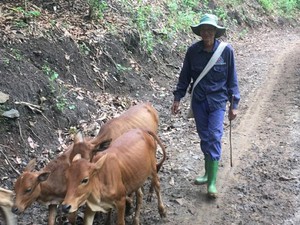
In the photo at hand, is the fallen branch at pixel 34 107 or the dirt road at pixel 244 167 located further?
the fallen branch at pixel 34 107

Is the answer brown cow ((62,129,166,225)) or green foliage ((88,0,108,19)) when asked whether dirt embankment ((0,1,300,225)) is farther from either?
brown cow ((62,129,166,225))

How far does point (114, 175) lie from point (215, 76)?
2405 millimetres

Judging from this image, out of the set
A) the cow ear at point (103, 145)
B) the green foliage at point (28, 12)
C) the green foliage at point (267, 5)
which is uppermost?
the cow ear at point (103, 145)

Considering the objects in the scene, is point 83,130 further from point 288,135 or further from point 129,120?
point 288,135

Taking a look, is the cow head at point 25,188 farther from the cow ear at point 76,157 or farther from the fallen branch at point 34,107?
the fallen branch at point 34,107

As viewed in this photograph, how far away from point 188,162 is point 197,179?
0.94 meters

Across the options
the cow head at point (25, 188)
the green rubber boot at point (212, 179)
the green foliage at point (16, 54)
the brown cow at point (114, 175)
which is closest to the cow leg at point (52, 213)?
the cow head at point (25, 188)

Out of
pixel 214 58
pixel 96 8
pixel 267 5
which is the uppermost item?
pixel 214 58

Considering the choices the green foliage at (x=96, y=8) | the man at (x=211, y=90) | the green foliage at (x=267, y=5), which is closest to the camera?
the man at (x=211, y=90)

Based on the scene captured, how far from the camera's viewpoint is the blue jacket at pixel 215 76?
690 cm

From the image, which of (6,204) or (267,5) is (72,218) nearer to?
(6,204)

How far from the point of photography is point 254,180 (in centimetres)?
760

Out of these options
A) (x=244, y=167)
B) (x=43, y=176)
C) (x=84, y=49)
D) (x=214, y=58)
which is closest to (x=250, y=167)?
(x=244, y=167)

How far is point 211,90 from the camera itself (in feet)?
22.9
